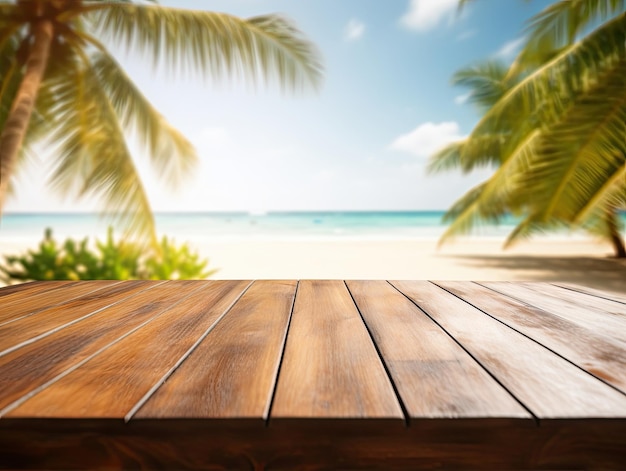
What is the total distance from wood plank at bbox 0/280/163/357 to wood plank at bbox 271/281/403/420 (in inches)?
25.5

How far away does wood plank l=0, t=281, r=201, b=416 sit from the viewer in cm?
68

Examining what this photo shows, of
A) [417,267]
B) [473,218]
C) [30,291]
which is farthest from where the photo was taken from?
[417,267]

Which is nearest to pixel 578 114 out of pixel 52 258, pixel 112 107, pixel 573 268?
pixel 573 268

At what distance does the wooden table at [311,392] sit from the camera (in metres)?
0.56

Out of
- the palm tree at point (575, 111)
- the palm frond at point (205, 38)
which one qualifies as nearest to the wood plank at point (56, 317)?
the palm frond at point (205, 38)

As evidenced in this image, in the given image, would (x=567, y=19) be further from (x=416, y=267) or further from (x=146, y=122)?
(x=146, y=122)

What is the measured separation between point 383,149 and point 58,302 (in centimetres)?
4271

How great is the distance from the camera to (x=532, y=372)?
2.42 ft

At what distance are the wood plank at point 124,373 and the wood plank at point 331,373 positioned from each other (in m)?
0.24

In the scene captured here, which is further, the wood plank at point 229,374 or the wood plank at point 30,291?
the wood plank at point 30,291

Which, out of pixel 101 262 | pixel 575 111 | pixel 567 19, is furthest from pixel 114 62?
pixel 567 19

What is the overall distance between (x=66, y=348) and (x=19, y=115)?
10.6 ft

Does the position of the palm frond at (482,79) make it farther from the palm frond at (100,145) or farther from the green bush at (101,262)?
the green bush at (101,262)
